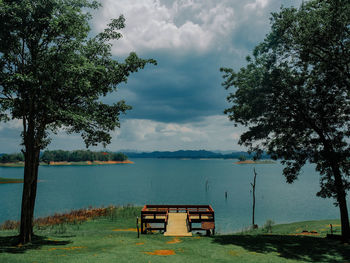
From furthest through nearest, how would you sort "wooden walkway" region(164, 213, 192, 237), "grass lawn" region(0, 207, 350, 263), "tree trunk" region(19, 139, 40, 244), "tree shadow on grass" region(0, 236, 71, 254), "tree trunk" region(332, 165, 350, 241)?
"wooden walkway" region(164, 213, 192, 237), "tree trunk" region(332, 165, 350, 241), "tree trunk" region(19, 139, 40, 244), "tree shadow on grass" region(0, 236, 71, 254), "grass lawn" region(0, 207, 350, 263)

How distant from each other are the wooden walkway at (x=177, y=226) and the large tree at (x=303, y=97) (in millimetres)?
8910

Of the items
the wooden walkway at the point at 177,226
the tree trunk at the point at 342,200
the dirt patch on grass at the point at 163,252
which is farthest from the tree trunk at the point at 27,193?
the tree trunk at the point at 342,200

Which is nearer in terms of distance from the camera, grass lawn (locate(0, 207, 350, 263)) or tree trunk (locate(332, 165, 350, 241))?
grass lawn (locate(0, 207, 350, 263))

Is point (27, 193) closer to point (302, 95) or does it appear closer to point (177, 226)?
point (177, 226)

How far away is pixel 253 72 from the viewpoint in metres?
20.3

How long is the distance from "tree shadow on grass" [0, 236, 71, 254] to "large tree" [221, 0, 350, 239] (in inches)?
618

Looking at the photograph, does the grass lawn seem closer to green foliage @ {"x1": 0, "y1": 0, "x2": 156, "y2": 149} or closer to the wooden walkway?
the wooden walkway

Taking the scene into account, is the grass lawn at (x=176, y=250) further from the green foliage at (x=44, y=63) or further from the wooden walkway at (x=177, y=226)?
the green foliage at (x=44, y=63)

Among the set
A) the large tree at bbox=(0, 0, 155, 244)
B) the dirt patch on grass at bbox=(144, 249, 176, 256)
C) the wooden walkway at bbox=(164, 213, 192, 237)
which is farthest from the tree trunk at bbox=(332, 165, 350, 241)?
the large tree at bbox=(0, 0, 155, 244)

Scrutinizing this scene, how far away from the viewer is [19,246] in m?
15.5

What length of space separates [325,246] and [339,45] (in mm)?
13121

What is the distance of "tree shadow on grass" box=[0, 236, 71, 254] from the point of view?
47.0 ft

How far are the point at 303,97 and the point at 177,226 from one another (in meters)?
14.5

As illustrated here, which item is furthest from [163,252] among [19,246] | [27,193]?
[27,193]
